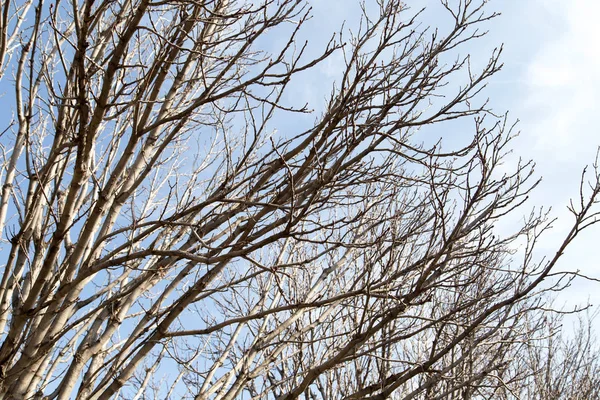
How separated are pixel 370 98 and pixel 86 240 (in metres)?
1.75

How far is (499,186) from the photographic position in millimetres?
2766

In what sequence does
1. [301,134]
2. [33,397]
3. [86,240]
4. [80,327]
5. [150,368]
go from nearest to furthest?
[86,240] → [33,397] → [301,134] → [80,327] → [150,368]

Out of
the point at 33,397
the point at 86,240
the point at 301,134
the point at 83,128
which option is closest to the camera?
the point at 83,128

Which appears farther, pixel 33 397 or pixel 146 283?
pixel 146 283

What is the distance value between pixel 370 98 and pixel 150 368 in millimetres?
3435

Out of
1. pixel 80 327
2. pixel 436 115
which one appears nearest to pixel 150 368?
pixel 80 327

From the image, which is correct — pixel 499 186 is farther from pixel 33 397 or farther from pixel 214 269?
pixel 33 397

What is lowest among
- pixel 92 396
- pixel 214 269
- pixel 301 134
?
pixel 92 396

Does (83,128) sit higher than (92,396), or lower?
higher

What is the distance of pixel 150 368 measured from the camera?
4781 mm

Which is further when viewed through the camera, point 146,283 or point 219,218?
point 146,283

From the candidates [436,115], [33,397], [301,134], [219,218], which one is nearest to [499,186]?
[436,115]

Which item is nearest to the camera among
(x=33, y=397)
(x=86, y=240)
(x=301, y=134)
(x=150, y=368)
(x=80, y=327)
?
(x=86, y=240)

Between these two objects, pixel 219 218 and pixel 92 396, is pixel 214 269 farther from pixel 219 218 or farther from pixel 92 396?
pixel 92 396
